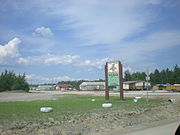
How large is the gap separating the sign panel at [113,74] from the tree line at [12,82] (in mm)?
68686

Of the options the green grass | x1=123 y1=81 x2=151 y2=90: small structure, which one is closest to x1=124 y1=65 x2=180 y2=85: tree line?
x1=123 y1=81 x2=151 y2=90: small structure

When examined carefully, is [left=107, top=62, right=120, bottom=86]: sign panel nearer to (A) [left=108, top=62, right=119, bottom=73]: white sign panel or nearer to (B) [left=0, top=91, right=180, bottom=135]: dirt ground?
(A) [left=108, top=62, right=119, bottom=73]: white sign panel

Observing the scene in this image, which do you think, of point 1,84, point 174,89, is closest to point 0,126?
point 174,89

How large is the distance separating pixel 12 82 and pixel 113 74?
241 ft

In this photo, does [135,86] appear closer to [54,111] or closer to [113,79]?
[113,79]

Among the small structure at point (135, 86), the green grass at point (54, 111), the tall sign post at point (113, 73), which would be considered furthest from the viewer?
the small structure at point (135, 86)

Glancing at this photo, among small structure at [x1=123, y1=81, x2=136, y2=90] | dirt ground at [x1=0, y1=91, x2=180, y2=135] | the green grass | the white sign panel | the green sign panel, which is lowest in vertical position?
dirt ground at [x1=0, y1=91, x2=180, y2=135]

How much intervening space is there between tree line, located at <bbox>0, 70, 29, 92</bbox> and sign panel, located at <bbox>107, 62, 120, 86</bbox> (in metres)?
68.7

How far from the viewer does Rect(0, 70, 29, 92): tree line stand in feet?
311

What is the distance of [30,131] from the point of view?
10148 mm

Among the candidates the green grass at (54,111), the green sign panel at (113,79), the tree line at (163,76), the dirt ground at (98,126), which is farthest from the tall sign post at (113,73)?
the tree line at (163,76)

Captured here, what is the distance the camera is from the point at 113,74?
32.6 m

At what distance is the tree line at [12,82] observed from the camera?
311ft

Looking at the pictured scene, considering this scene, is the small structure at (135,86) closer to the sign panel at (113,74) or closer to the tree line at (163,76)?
the tree line at (163,76)
